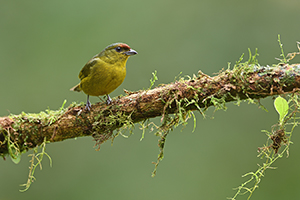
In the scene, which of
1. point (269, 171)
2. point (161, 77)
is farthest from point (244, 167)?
point (161, 77)

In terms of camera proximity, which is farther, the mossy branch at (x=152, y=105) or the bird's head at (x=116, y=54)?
the bird's head at (x=116, y=54)

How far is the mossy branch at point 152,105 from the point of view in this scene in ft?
6.49

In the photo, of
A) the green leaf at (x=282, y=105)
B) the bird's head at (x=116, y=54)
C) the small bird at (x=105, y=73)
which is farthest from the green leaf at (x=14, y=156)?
the green leaf at (x=282, y=105)

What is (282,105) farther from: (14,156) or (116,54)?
(14,156)

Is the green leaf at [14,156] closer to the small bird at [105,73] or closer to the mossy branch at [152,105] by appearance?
the mossy branch at [152,105]

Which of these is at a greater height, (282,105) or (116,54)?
(116,54)

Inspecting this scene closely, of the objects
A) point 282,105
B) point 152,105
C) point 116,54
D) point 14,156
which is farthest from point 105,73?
point 282,105

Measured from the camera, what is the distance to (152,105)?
2289mm

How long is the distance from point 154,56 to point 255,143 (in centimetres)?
214

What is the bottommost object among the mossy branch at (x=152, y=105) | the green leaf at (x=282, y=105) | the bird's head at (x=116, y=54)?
the green leaf at (x=282, y=105)

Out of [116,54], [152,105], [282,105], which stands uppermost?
[116,54]

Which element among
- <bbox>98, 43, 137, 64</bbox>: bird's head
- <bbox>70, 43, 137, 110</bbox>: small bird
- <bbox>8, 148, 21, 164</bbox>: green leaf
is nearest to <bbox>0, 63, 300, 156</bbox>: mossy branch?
<bbox>8, 148, 21, 164</bbox>: green leaf

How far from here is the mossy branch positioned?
1.98 m

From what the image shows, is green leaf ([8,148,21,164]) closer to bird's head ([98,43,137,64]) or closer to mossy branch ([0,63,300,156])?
mossy branch ([0,63,300,156])
